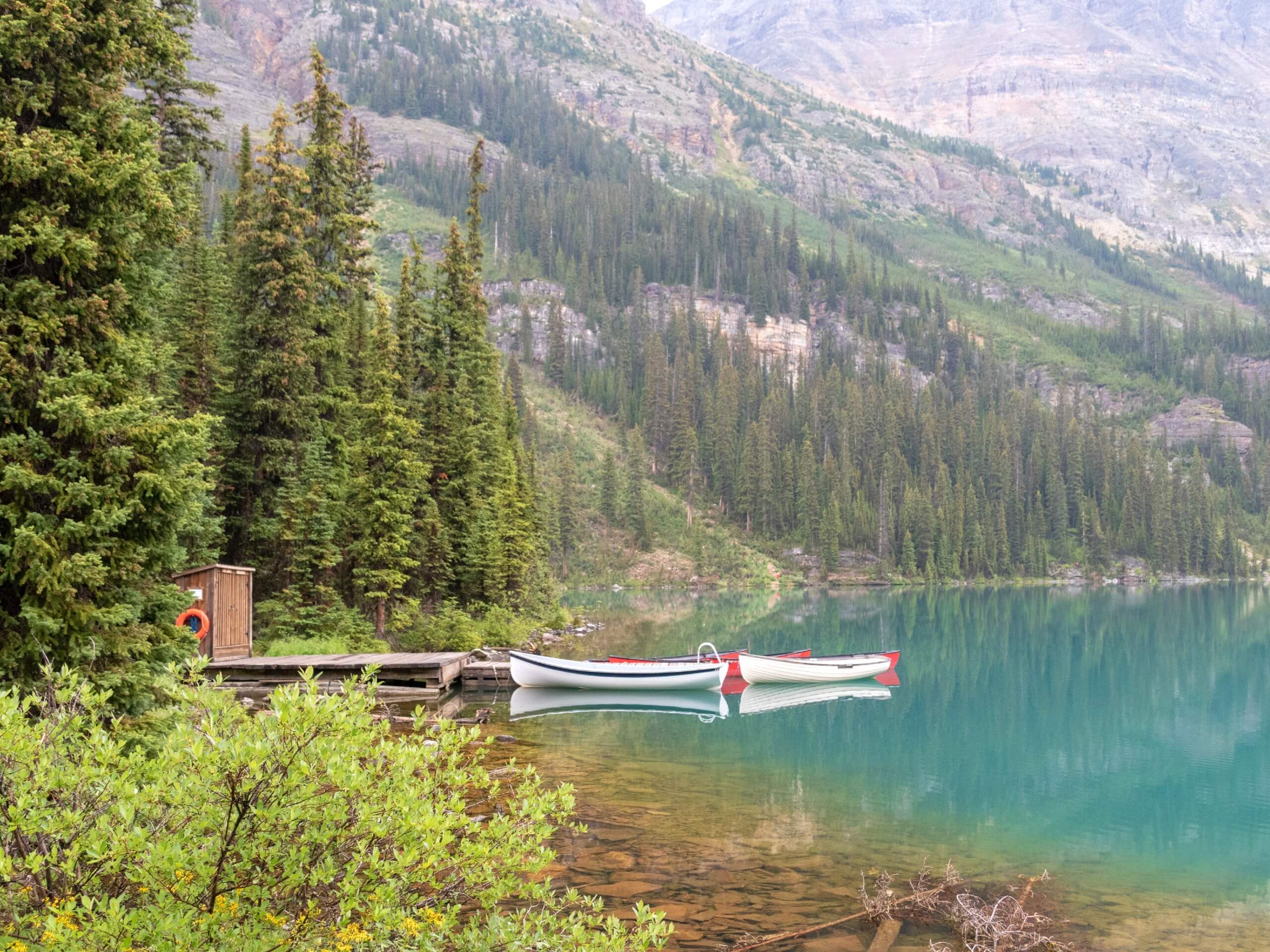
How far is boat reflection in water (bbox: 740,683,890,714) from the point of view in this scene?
3303cm

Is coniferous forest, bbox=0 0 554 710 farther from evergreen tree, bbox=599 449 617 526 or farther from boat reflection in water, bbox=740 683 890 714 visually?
evergreen tree, bbox=599 449 617 526

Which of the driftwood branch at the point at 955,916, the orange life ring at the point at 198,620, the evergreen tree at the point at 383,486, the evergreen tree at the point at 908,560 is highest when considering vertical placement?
the evergreen tree at the point at 383,486

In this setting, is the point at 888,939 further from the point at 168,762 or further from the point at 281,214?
the point at 281,214

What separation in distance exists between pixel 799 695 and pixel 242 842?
32.7m

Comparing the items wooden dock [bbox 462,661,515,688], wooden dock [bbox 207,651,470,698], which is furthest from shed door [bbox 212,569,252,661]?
wooden dock [bbox 462,661,515,688]

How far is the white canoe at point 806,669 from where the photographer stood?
37.1m

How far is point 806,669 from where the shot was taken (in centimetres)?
3809

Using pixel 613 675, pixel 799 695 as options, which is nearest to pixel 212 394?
pixel 613 675

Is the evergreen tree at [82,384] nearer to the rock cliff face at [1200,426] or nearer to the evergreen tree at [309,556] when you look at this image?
the evergreen tree at [309,556]

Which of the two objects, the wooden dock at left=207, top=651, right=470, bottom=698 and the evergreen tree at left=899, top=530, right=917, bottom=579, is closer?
the wooden dock at left=207, top=651, right=470, bottom=698

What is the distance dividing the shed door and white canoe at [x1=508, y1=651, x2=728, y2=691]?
841cm

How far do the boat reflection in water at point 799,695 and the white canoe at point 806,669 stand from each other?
0.27 metres

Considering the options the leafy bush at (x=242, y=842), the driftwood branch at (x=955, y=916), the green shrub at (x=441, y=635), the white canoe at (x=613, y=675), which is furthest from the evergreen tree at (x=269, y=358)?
the leafy bush at (x=242, y=842)

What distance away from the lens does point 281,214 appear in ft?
98.3
